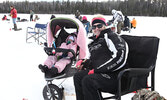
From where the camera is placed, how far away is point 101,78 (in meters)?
2.03

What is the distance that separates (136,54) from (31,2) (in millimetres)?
62995

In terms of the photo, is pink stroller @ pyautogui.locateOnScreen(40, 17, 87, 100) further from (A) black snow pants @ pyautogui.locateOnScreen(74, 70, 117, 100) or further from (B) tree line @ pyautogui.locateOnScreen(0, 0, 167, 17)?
(B) tree line @ pyautogui.locateOnScreen(0, 0, 167, 17)

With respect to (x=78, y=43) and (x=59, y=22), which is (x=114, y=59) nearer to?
(x=78, y=43)

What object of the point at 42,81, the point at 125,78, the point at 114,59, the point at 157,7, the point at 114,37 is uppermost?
the point at 157,7

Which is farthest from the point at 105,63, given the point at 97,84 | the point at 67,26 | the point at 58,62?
the point at 67,26

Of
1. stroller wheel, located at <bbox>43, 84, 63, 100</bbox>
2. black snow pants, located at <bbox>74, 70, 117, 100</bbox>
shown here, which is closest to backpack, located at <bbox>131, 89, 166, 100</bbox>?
black snow pants, located at <bbox>74, 70, 117, 100</bbox>

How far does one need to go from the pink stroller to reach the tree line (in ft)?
145

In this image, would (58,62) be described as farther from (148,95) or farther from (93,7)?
(93,7)

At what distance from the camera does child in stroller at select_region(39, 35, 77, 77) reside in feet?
9.14

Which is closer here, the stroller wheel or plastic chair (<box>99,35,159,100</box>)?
plastic chair (<box>99,35,159,100</box>)

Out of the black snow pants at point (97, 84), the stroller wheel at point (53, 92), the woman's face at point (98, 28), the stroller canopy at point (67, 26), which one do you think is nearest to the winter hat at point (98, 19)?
the woman's face at point (98, 28)

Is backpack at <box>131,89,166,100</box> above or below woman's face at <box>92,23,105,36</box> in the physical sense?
below

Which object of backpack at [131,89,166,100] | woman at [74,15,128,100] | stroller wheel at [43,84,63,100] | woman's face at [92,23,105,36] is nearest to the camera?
backpack at [131,89,166,100]

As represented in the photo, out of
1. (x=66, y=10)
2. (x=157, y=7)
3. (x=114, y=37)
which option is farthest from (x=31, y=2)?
(x=114, y=37)
